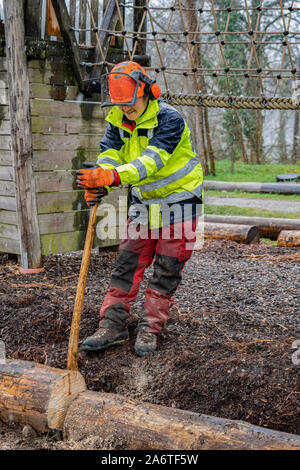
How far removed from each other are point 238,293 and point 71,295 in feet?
5.03

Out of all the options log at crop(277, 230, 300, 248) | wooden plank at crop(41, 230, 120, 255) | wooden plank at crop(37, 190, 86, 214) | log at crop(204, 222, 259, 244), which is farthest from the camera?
log at crop(204, 222, 259, 244)

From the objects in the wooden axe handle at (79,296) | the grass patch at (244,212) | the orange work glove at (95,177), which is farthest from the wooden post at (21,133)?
the grass patch at (244,212)

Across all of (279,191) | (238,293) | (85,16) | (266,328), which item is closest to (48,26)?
(85,16)

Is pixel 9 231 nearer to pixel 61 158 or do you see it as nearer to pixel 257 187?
pixel 61 158

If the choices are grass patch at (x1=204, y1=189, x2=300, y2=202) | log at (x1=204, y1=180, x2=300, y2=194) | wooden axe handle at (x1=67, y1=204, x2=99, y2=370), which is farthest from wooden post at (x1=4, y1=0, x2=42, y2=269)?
log at (x1=204, y1=180, x2=300, y2=194)

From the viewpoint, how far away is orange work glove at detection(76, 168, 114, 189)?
3.31m

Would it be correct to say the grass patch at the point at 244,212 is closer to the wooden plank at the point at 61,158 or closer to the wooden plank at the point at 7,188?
the wooden plank at the point at 61,158

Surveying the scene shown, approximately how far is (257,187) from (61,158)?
8.35 metres

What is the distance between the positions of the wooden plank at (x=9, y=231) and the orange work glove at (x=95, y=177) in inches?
115

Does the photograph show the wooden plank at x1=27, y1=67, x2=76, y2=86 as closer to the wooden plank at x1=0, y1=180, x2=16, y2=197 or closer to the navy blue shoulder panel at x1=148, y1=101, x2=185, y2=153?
the wooden plank at x1=0, y1=180, x2=16, y2=197

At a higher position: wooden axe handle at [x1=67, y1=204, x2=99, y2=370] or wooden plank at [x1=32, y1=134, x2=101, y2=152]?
wooden plank at [x1=32, y1=134, x2=101, y2=152]

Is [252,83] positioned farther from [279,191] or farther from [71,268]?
[71,268]

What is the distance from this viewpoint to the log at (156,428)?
99.1 inches

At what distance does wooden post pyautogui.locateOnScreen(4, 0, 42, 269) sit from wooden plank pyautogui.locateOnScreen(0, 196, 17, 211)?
0.28 metres
